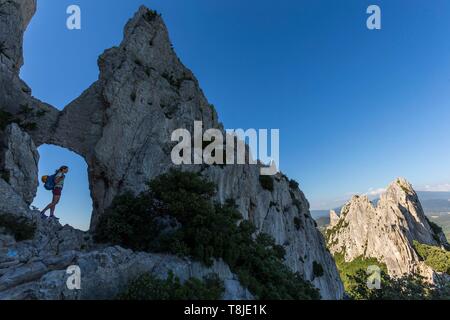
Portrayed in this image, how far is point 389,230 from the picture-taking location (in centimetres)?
10869

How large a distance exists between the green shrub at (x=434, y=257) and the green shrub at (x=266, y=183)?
7662cm

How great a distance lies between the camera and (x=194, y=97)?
134ft

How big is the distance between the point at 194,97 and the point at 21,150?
23.5 m

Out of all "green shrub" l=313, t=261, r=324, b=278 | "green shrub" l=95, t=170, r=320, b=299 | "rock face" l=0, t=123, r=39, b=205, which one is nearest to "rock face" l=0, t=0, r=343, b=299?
"green shrub" l=313, t=261, r=324, b=278

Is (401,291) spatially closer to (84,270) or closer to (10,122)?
(84,270)

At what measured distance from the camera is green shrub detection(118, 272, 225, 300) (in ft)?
32.0

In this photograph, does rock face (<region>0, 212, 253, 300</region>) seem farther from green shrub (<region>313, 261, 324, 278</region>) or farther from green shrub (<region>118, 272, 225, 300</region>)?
green shrub (<region>313, 261, 324, 278</region>)

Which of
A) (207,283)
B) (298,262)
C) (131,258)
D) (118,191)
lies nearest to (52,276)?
(131,258)

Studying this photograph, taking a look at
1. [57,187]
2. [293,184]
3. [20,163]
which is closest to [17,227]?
[57,187]

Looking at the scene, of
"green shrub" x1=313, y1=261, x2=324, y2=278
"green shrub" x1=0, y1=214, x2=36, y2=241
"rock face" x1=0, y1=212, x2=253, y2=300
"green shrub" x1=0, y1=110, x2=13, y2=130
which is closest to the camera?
"rock face" x1=0, y1=212, x2=253, y2=300

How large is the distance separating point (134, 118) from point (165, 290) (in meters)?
26.9

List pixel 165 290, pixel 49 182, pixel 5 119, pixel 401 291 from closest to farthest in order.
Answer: pixel 165 290
pixel 49 182
pixel 5 119
pixel 401 291

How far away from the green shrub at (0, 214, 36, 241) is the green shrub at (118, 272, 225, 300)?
9.38 metres
